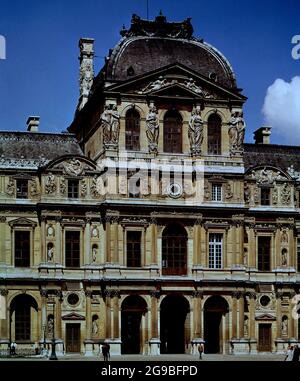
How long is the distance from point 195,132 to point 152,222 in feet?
19.6

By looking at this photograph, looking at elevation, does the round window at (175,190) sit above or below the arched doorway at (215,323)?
above

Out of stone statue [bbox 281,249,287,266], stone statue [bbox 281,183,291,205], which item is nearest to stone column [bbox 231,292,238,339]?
stone statue [bbox 281,249,287,266]

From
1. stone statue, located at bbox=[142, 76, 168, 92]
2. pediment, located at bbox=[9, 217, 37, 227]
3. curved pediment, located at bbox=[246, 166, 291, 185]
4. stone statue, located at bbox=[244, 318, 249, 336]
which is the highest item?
stone statue, located at bbox=[142, 76, 168, 92]

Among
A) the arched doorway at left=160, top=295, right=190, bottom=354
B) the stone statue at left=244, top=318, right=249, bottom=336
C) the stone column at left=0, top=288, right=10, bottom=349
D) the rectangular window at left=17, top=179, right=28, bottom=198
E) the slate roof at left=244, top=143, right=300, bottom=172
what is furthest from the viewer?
the slate roof at left=244, top=143, right=300, bottom=172

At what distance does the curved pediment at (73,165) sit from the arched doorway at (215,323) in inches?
411

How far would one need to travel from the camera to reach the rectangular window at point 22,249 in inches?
1970

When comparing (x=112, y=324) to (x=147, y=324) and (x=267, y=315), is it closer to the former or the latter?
(x=147, y=324)

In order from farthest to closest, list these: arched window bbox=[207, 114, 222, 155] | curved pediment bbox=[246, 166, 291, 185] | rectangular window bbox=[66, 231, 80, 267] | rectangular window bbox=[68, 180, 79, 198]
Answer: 1. curved pediment bbox=[246, 166, 291, 185]
2. arched window bbox=[207, 114, 222, 155]
3. rectangular window bbox=[68, 180, 79, 198]
4. rectangular window bbox=[66, 231, 80, 267]

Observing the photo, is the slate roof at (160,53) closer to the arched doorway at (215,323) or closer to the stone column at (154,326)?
the stone column at (154,326)

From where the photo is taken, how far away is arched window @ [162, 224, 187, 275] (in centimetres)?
5109

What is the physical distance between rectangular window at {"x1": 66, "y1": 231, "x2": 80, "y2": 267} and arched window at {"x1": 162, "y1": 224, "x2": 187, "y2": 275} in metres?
4.94

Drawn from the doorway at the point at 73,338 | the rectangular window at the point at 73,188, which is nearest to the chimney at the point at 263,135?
the rectangular window at the point at 73,188

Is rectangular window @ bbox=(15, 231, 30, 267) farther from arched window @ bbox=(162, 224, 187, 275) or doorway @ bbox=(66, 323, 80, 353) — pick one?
arched window @ bbox=(162, 224, 187, 275)

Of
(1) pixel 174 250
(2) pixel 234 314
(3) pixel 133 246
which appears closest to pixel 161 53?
(3) pixel 133 246
